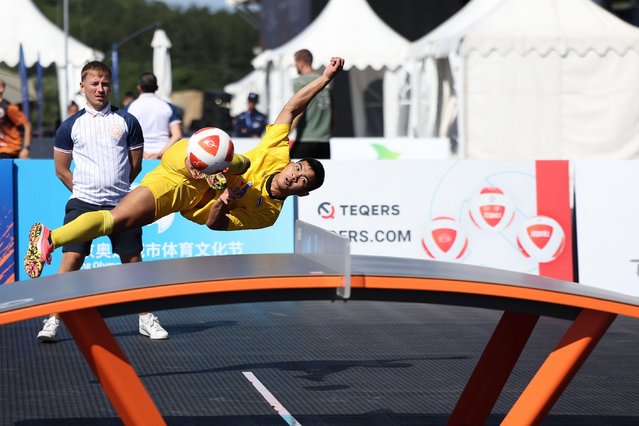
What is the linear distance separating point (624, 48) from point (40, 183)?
1048 centimetres

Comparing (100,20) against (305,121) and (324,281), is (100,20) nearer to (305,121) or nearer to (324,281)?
(305,121)

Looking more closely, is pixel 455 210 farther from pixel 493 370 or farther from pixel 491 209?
pixel 493 370

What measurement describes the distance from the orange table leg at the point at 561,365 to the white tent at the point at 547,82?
1502cm

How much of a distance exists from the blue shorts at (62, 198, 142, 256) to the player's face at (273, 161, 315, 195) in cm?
133

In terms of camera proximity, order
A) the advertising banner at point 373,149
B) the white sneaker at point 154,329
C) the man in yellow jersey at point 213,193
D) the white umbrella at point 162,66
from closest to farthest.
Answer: the man in yellow jersey at point 213,193 < the white sneaker at point 154,329 < the advertising banner at point 373,149 < the white umbrella at point 162,66

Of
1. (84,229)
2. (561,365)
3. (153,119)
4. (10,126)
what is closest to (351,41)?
(10,126)

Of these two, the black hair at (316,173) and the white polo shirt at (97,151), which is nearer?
the black hair at (316,173)

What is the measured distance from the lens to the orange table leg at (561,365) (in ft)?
16.0

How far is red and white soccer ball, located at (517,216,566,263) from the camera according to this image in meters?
13.1

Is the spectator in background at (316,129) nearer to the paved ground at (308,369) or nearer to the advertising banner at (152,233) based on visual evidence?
the advertising banner at (152,233)

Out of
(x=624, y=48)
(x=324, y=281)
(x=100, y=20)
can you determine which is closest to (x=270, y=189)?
(x=324, y=281)

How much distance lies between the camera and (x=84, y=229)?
780 centimetres

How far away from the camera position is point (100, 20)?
127 meters

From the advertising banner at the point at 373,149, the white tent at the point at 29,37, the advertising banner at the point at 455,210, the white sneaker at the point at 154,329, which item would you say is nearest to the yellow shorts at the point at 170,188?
the white sneaker at the point at 154,329
